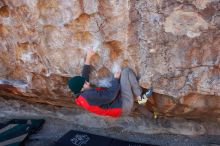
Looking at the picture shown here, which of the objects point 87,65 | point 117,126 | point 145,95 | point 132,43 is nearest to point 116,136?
point 117,126

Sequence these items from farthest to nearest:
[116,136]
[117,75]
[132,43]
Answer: [116,136] → [117,75] → [132,43]

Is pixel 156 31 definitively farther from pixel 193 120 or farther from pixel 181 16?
pixel 193 120

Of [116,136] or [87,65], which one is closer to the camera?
[87,65]

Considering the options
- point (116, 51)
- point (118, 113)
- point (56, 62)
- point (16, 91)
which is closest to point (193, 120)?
point (118, 113)

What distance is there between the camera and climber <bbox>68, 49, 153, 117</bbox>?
3.09 m

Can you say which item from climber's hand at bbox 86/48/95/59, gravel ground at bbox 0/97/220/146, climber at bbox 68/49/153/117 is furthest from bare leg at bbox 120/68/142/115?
gravel ground at bbox 0/97/220/146

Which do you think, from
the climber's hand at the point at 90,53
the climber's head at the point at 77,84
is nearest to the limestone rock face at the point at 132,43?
the climber's hand at the point at 90,53

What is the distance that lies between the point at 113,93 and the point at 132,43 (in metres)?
0.44

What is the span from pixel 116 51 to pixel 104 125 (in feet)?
3.57

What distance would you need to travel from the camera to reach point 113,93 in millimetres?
3102

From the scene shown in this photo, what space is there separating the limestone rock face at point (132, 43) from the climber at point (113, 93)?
3.4 inches

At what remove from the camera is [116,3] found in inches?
115

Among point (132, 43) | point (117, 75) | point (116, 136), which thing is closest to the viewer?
point (132, 43)

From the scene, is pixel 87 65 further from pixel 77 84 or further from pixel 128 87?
pixel 128 87
